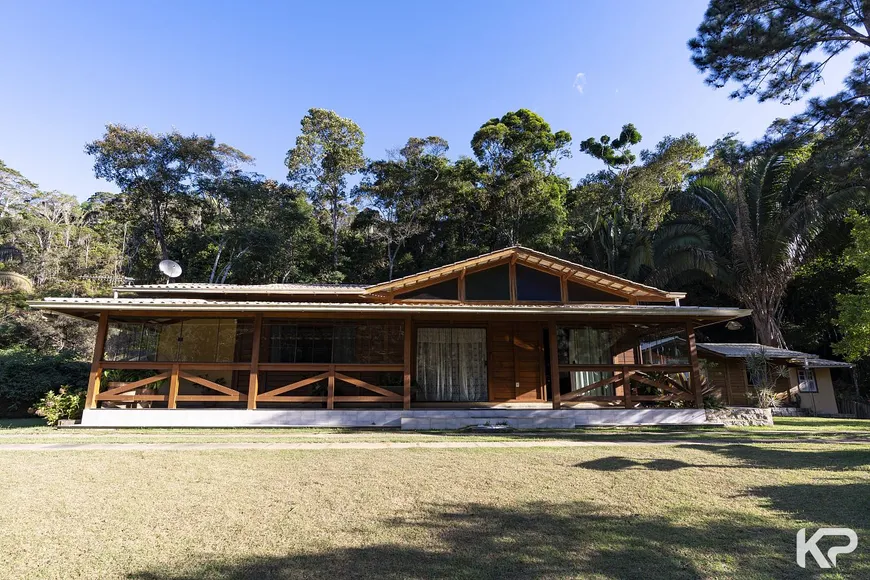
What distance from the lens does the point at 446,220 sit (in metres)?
30.6

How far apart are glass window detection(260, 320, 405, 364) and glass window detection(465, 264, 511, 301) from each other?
218 cm

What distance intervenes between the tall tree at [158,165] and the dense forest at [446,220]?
0.24 ft

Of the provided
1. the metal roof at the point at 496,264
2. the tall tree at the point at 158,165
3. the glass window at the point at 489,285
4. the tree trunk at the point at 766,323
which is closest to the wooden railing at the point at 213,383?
the metal roof at the point at 496,264

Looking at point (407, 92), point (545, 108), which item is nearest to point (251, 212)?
point (407, 92)

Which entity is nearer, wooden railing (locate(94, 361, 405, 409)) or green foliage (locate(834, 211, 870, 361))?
wooden railing (locate(94, 361, 405, 409))

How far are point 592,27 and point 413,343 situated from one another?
11542 millimetres

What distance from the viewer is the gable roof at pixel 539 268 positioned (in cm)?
1220

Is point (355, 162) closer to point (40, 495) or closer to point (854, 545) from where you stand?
point (40, 495)

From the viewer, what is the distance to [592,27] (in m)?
14.8

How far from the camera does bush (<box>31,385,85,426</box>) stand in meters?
10.3

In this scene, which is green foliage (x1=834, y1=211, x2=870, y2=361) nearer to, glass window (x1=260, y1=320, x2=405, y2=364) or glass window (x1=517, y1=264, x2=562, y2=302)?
glass window (x1=517, y1=264, x2=562, y2=302)

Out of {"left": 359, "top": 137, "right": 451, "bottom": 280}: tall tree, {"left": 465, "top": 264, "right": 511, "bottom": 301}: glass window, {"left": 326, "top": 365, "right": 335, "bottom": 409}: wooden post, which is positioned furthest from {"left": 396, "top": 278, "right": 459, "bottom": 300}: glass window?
{"left": 359, "top": 137, "right": 451, "bottom": 280}: tall tree

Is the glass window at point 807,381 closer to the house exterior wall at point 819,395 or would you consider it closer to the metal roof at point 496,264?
the house exterior wall at point 819,395

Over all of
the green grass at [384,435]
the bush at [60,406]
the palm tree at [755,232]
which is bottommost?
the green grass at [384,435]
